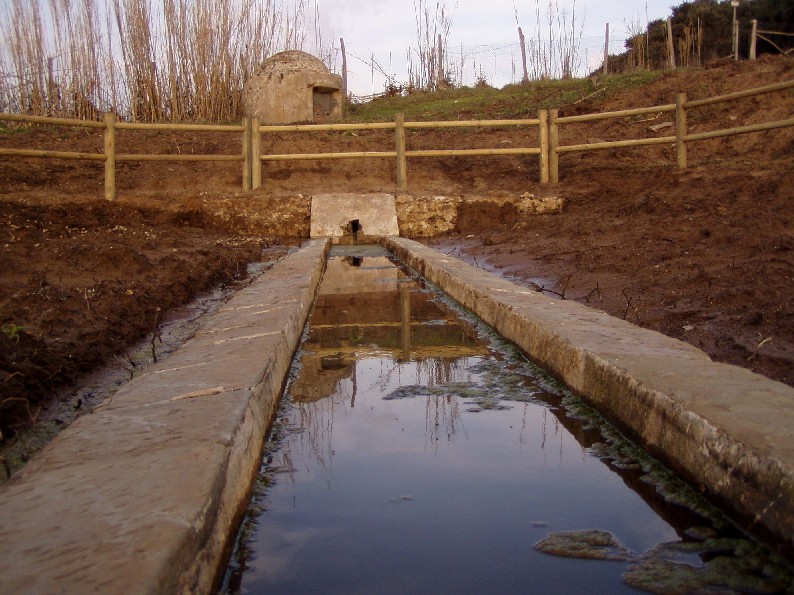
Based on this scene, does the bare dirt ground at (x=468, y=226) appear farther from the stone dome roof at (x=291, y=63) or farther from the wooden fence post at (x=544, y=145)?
the stone dome roof at (x=291, y=63)

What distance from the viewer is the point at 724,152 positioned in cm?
1058

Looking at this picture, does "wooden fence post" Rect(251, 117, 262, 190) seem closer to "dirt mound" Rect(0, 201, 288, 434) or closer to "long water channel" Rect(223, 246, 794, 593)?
"dirt mound" Rect(0, 201, 288, 434)

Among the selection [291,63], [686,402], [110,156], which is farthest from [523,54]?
[686,402]

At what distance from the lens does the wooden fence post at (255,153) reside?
1028 centimetres

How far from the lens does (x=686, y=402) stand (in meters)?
1.97

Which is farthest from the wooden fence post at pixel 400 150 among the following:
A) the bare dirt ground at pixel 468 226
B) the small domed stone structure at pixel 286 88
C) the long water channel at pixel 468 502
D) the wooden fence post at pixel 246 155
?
the long water channel at pixel 468 502

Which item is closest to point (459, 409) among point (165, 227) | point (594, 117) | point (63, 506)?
point (63, 506)

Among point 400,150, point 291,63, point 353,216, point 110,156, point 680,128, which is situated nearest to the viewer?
point 680,128

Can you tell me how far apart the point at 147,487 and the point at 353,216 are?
27.1ft

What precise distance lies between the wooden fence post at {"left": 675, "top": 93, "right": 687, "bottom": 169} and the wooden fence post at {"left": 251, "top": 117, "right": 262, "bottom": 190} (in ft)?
16.3

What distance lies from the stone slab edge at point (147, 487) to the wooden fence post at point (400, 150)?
26.4 ft

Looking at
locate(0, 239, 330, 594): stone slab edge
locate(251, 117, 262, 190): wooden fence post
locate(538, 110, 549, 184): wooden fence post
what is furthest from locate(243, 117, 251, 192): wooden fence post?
locate(0, 239, 330, 594): stone slab edge

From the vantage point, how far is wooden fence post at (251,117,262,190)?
10.3 meters

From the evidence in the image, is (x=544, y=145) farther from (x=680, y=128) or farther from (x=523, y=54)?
(x=523, y=54)
